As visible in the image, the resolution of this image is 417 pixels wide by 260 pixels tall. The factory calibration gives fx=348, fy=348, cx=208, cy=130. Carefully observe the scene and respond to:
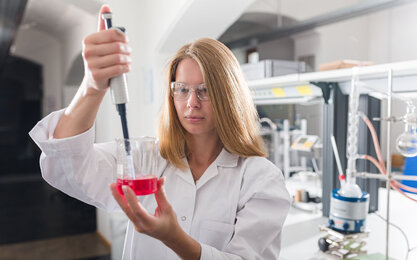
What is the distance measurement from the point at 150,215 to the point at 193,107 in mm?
466

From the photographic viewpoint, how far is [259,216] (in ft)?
3.65

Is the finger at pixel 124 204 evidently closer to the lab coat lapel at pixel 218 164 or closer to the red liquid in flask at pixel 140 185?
the red liquid in flask at pixel 140 185

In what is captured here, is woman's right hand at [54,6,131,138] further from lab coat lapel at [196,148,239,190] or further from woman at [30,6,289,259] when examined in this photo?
lab coat lapel at [196,148,239,190]

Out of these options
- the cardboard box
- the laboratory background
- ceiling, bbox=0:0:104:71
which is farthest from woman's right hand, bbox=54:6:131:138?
ceiling, bbox=0:0:104:71

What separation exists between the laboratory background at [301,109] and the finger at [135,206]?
1.00 meters

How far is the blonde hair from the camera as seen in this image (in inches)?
46.7

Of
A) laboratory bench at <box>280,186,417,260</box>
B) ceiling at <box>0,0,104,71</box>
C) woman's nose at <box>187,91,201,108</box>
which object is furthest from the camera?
ceiling at <box>0,0,104,71</box>

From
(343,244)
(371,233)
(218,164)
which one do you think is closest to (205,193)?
(218,164)

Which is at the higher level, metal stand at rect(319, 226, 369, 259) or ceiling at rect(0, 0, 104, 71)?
ceiling at rect(0, 0, 104, 71)

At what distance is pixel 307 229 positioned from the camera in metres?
2.12

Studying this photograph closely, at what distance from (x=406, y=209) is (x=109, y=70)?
85.6 inches

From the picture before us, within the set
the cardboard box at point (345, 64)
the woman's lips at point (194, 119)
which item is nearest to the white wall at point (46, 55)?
the cardboard box at point (345, 64)

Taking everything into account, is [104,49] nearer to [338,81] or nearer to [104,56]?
[104,56]

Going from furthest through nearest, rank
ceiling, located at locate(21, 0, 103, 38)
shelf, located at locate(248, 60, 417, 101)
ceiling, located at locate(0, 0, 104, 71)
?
1. ceiling, located at locate(21, 0, 103, 38)
2. ceiling, located at locate(0, 0, 104, 71)
3. shelf, located at locate(248, 60, 417, 101)
